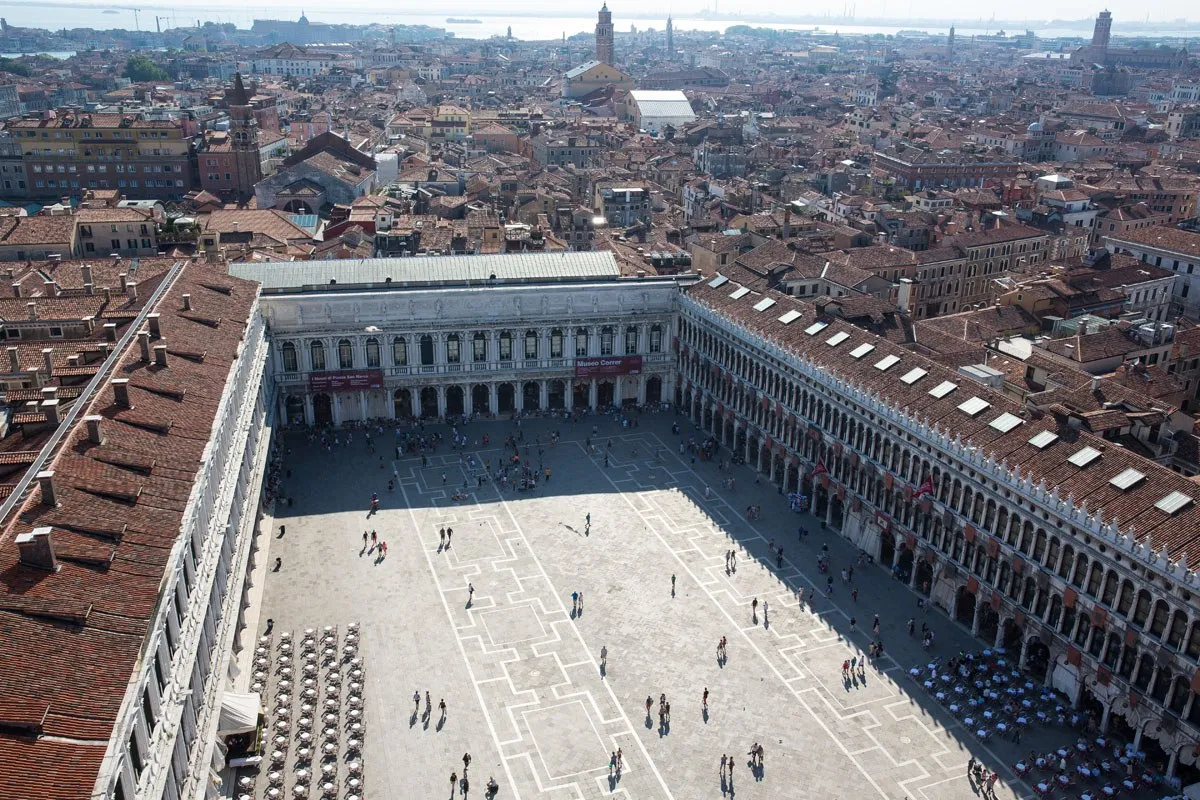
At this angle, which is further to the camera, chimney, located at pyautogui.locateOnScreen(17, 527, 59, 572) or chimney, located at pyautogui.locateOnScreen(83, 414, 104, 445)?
chimney, located at pyautogui.locateOnScreen(83, 414, 104, 445)

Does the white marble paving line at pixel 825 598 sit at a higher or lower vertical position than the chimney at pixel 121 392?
lower

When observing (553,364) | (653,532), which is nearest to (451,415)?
(553,364)

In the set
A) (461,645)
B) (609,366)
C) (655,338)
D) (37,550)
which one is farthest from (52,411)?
(655,338)

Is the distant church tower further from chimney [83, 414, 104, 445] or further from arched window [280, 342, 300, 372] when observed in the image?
chimney [83, 414, 104, 445]

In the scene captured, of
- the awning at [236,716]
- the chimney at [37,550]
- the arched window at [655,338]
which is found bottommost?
the awning at [236,716]

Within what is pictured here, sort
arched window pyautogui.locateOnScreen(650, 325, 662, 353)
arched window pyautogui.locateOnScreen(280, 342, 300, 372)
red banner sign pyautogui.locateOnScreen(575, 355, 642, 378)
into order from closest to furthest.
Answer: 1. arched window pyautogui.locateOnScreen(280, 342, 300, 372)
2. red banner sign pyautogui.locateOnScreen(575, 355, 642, 378)
3. arched window pyautogui.locateOnScreen(650, 325, 662, 353)

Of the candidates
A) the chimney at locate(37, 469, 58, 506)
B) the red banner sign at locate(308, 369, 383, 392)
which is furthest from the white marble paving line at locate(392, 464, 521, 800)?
the chimney at locate(37, 469, 58, 506)

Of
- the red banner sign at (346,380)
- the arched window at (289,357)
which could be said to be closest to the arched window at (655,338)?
the red banner sign at (346,380)

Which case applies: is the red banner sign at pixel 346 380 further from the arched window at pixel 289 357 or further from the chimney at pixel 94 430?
the chimney at pixel 94 430
